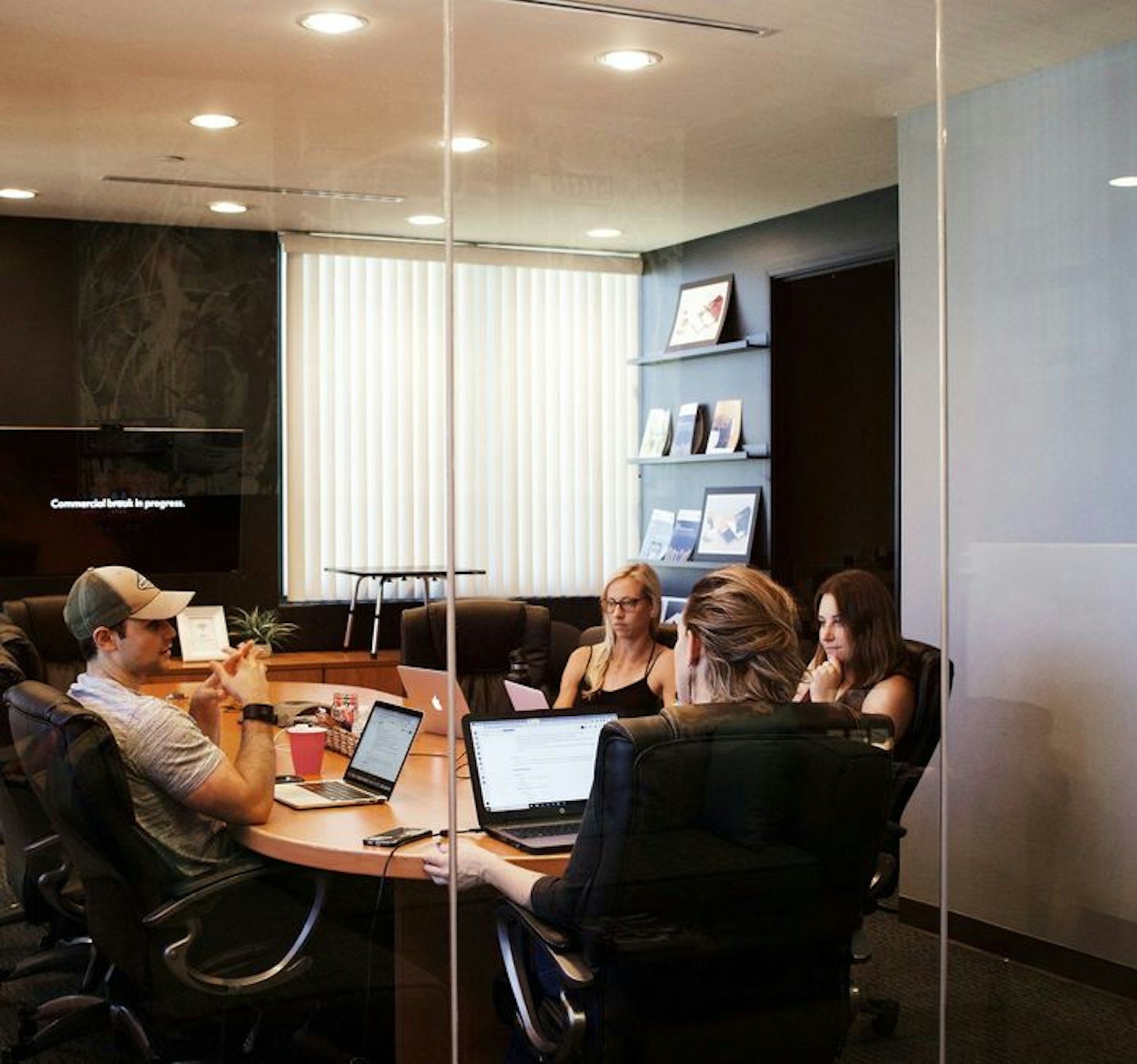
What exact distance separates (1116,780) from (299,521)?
2.25 m

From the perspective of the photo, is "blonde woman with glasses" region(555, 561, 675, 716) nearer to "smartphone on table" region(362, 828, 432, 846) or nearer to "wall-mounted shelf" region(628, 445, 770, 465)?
"wall-mounted shelf" region(628, 445, 770, 465)

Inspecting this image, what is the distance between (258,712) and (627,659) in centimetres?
74

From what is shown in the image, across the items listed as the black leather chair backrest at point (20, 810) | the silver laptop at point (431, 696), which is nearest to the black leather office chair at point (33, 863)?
the black leather chair backrest at point (20, 810)

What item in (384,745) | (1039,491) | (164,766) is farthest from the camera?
(1039,491)

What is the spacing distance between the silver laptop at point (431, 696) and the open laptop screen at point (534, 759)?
6cm

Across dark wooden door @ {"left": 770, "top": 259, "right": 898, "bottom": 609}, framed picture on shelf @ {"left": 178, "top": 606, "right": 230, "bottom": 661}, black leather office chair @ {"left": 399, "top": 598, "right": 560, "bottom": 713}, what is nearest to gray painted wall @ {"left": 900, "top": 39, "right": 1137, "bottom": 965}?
dark wooden door @ {"left": 770, "top": 259, "right": 898, "bottom": 609}

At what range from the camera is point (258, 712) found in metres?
2.95

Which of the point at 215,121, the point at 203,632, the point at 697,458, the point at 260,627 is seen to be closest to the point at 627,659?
the point at 697,458

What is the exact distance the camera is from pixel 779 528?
131 inches

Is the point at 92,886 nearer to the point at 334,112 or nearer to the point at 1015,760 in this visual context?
the point at 334,112

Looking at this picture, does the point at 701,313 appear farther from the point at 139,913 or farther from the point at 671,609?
the point at 139,913

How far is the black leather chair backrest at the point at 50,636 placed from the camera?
9.25 ft

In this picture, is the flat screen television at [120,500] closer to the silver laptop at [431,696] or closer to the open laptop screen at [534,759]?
the silver laptop at [431,696]

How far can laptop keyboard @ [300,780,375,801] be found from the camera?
3072 millimetres
